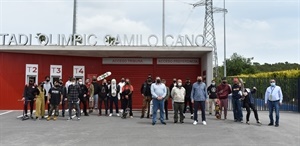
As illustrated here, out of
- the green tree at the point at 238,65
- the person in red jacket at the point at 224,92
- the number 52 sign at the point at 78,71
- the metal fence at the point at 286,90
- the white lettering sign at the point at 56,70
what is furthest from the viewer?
the green tree at the point at 238,65

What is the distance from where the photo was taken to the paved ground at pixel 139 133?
9.25 m

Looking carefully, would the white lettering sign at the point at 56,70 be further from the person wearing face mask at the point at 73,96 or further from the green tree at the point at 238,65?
the green tree at the point at 238,65

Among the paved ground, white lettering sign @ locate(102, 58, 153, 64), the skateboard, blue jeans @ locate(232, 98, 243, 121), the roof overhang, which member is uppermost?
the roof overhang

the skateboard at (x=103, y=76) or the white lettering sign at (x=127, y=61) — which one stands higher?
the white lettering sign at (x=127, y=61)

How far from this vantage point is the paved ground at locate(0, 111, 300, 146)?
9250 mm

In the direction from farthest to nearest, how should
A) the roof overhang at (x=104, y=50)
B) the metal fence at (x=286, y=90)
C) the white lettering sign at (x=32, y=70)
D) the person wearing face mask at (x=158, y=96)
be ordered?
1. the metal fence at (x=286, y=90)
2. the white lettering sign at (x=32, y=70)
3. the roof overhang at (x=104, y=50)
4. the person wearing face mask at (x=158, y=96)

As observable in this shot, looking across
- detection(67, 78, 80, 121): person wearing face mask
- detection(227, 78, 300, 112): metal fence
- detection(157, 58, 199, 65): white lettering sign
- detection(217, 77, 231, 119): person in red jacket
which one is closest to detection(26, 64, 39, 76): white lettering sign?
detection(67, 78, 80, 121): person wearing face mask

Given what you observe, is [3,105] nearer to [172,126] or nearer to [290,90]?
[172,126]

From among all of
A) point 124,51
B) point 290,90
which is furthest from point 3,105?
point 290,90

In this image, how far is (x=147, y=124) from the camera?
12438mm

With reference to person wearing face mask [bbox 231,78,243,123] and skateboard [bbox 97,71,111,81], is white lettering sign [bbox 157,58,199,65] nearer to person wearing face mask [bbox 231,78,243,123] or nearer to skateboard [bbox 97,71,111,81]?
skateboard [bbox 97,71,111,81]

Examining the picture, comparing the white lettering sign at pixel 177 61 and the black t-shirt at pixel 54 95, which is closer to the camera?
the black t-shirt at pixel 54 95

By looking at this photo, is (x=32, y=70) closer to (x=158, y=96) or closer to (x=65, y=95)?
(x=65, y=95)

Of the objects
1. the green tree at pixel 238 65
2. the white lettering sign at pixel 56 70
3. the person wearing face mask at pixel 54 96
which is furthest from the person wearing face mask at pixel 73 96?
the green tree at pixel 238 65
